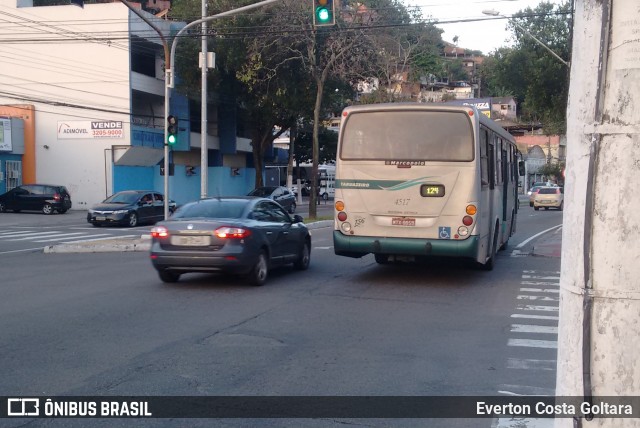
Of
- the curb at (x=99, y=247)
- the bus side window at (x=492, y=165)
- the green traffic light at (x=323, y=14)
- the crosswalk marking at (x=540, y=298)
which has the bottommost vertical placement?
the curb at (x=99, y=247)

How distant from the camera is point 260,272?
12539 mm

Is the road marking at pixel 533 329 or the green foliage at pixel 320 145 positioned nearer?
the road marking at pixel 533 329

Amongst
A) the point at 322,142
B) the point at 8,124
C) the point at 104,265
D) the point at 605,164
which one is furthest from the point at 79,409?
the point at 322,142

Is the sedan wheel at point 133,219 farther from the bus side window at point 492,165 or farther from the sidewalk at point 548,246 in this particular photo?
the bus side window at point 492,165

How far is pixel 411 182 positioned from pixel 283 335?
4.75 meters

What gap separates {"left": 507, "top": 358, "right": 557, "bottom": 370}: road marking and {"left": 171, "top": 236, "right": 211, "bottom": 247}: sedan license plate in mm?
5805

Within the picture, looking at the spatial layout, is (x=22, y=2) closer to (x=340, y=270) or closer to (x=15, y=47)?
(x=15, y=47)

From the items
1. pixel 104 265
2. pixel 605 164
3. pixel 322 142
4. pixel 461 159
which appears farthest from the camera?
pixel 322 142

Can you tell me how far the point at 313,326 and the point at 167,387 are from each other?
10.2ft

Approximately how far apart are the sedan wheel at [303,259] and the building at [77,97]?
93.2 feet

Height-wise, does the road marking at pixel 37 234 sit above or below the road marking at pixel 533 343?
below

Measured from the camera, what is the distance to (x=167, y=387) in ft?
20.9

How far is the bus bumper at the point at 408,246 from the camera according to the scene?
481 inches

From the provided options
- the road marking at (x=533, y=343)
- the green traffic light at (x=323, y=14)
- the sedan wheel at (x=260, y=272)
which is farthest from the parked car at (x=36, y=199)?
the road marking at (x=533, y=343)
